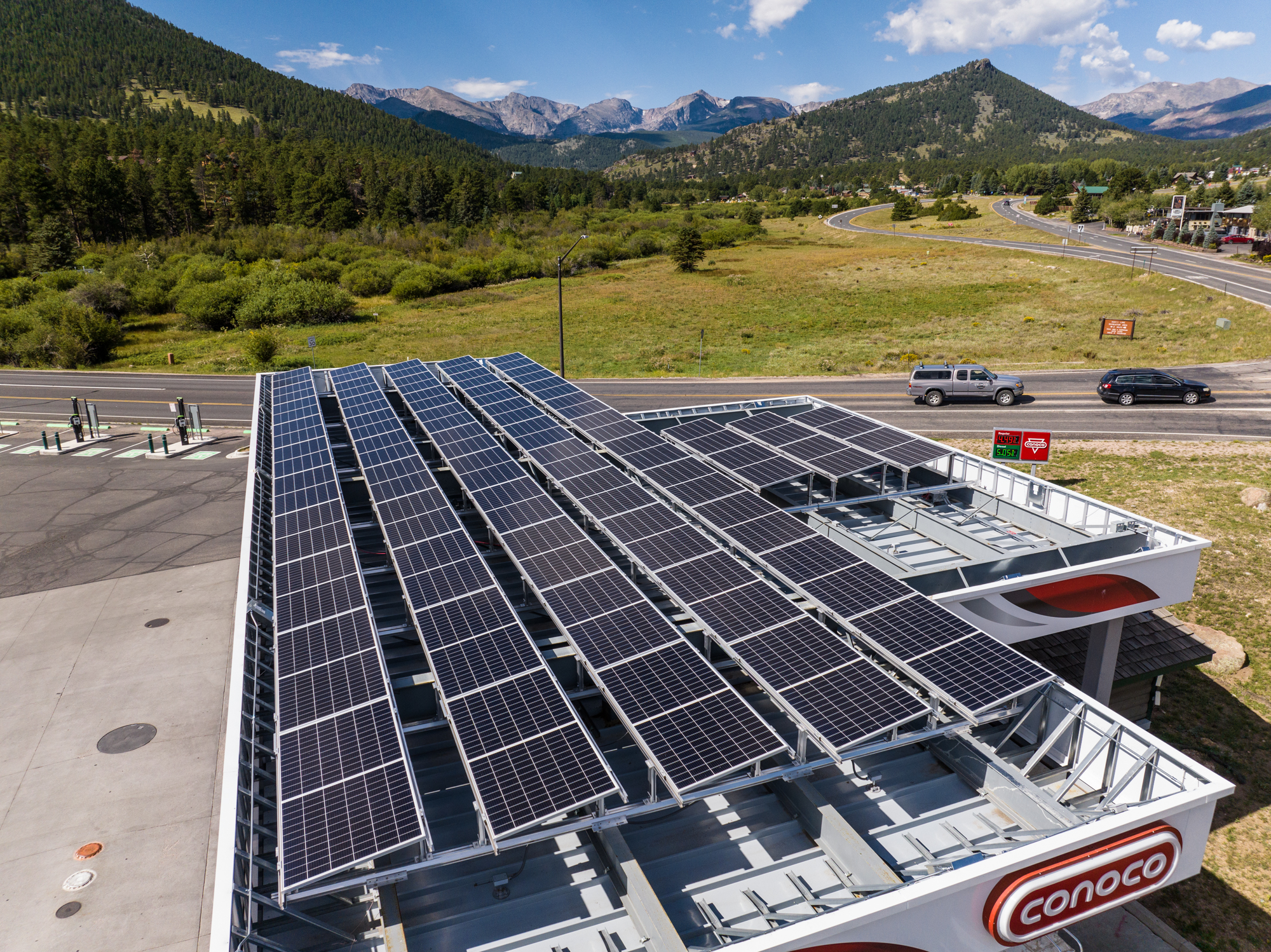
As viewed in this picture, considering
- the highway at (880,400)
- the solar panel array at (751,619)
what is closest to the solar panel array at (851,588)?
the solar panel array at (751,619)

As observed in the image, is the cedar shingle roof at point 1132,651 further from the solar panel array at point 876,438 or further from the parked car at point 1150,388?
the parked car at point 1150,388

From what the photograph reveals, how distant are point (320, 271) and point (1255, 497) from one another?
324 feet

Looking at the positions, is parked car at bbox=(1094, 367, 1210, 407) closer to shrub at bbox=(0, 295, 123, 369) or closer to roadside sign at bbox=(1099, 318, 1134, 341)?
roadside sign at bbox=(1099, 318, 1134, 341)

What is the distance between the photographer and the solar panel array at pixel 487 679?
7375 millimetres

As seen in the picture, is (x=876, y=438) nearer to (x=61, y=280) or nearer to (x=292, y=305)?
(x=292, y=305)

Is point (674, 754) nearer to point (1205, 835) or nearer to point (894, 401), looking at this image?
point (1205, 835)

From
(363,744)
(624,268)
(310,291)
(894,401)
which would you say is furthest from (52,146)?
(363,744)

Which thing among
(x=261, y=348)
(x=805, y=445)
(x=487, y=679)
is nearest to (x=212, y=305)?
(x=261, y=348)

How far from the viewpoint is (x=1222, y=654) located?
20.5m

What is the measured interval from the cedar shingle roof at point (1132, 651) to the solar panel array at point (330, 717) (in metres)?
13.8

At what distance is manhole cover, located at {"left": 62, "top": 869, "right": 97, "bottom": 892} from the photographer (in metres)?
13.3

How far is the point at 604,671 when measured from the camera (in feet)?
30.8

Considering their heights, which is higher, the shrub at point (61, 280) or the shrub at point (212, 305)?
the shrub at point (61, 280)

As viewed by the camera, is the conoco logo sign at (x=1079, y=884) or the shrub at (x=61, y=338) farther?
the shrub at (x=61, y=338)
